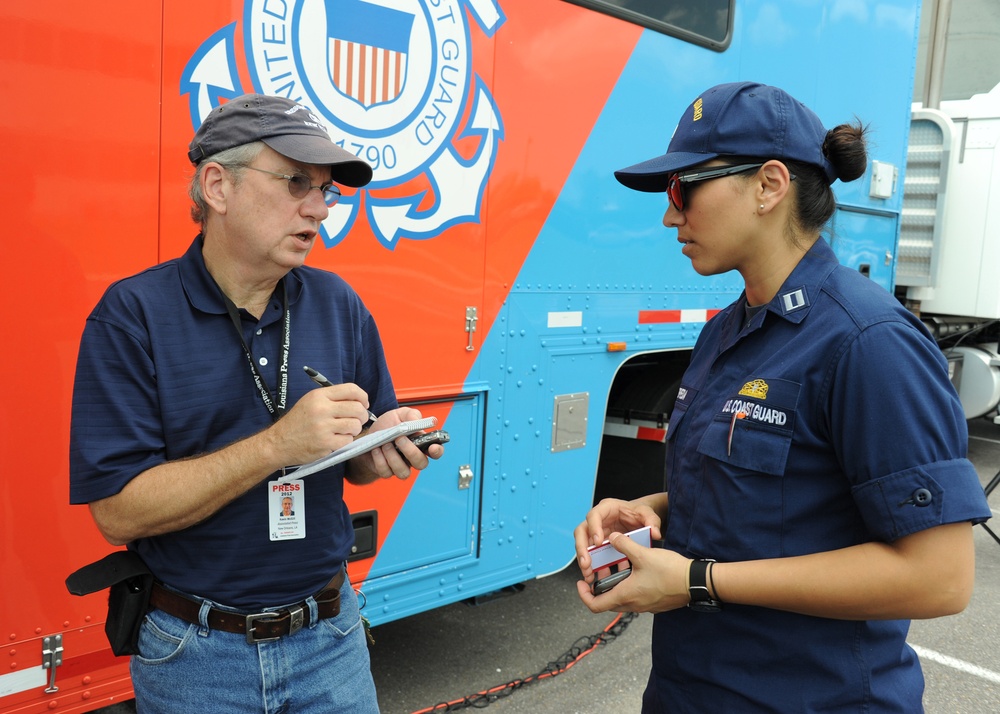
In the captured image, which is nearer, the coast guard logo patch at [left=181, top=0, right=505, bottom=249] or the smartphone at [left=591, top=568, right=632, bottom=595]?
the smartphone at [left=591, top=568, right=632, bottom=595]

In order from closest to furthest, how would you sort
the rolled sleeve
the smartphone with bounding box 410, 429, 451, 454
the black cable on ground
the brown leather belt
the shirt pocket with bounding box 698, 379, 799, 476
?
the rolled sleeve
the shirt pocket with bounding box 698, 379, 799, 476
the brown leather belt
the smartphone with bounding box 410, 429, 451, 454
the black cable on ground

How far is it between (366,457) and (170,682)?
56cm

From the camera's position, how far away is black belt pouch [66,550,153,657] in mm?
1560

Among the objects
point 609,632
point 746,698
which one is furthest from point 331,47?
point 609,632

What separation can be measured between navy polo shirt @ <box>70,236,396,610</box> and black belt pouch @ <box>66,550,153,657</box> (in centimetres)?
3

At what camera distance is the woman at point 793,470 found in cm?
125

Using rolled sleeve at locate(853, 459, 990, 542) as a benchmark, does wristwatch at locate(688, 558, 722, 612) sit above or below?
below

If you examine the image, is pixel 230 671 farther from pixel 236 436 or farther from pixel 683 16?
pixel 683 16

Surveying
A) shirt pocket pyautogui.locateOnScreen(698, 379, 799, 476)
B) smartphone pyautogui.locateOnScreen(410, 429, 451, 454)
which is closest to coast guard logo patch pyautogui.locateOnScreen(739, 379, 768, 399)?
shirt pocket pyautogui.locateOnScreen(698, 379, 799, 476)

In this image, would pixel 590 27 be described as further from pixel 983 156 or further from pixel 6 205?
pixel 983 156

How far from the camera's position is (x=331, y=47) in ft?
8.14

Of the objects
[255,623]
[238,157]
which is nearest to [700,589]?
[255,623]

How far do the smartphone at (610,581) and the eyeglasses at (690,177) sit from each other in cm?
65

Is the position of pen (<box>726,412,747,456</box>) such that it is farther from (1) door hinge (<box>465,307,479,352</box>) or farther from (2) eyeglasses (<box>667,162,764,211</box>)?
(1) door hinge (<box>465,307,479,352</box>)
